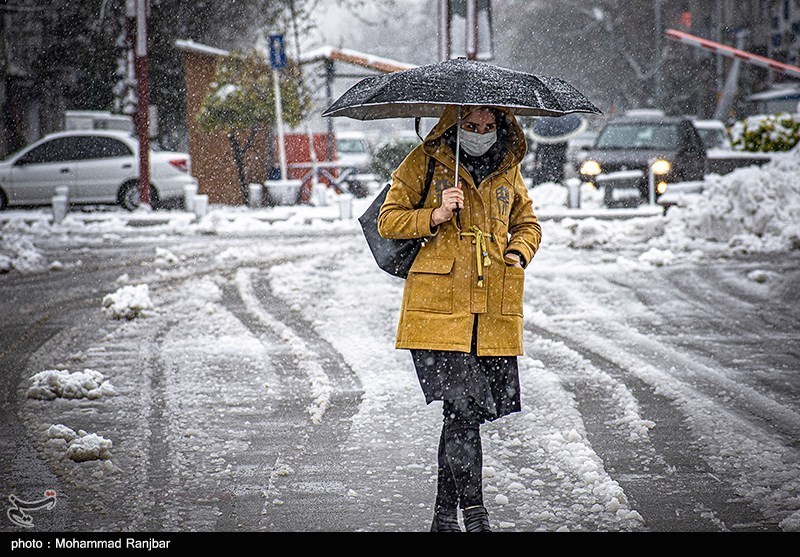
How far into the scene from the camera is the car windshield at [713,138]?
2448 centimetres

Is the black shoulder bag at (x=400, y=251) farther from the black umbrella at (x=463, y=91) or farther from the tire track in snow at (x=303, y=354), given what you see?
the tire track in snow at (x=303, y=354)

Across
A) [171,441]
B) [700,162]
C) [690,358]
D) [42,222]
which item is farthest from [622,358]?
[42,222]

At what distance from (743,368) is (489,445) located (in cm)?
266

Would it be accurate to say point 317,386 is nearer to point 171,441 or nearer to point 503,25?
point 171,441

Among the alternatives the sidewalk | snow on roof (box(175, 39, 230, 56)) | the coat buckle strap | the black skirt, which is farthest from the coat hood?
snow on roof (box(175, 39, 230, 56))

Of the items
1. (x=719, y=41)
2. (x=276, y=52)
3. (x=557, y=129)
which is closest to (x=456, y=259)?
(x=276, y=52)

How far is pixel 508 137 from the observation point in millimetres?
4262

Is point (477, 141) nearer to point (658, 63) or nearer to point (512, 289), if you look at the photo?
point (512, 289)

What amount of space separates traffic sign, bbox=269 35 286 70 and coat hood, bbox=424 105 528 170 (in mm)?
16809

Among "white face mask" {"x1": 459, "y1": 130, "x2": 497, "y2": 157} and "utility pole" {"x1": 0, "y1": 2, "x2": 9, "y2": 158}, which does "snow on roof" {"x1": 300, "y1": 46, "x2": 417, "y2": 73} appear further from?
"white face mask" {"x1": 459, "y1": 130, "x2": 497, "y2": 157}

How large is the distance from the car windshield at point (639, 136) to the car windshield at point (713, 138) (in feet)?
15.1

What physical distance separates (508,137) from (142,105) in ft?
61.5

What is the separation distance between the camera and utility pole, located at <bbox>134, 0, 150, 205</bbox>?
21359 millimetres
